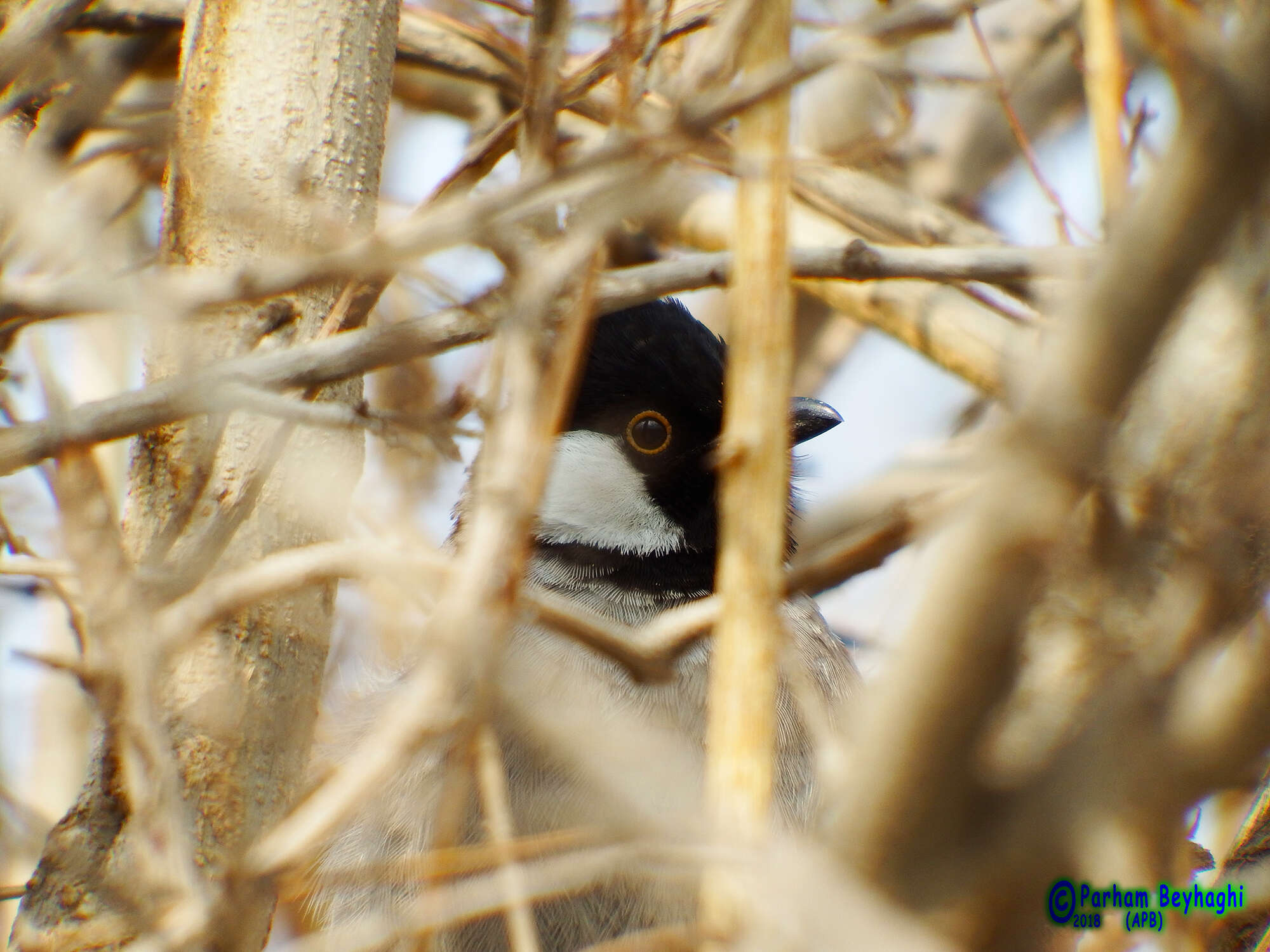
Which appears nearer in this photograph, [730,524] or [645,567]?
[730,524]

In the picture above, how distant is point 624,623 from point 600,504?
58 centimetres

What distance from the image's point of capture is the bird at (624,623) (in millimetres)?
2820

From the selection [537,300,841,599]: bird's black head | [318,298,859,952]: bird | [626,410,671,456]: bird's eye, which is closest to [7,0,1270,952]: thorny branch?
[318,298,859,952]: bird

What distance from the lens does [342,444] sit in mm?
2453

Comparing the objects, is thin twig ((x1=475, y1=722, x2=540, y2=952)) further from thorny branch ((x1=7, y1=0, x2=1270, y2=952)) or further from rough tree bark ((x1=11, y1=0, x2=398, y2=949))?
rough tree bark ((x1=11, y1=0, x2=398, y2=949))

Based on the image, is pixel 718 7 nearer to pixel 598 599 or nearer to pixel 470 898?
pixel 598 599

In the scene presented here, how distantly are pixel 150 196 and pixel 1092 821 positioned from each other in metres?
4.87

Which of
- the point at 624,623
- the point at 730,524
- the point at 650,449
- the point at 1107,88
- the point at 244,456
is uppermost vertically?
the point at 1107,88

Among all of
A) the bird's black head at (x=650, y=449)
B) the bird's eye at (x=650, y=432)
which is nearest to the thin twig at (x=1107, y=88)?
the bird's black head at (x=650, y=449)

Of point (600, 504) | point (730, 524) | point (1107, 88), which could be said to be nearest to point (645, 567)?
point (600, 504)

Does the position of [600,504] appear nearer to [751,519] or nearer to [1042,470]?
[751,519]

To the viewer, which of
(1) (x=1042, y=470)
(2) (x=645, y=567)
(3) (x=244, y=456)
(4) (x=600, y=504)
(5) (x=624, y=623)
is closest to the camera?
(1) (x=1042, y=470)

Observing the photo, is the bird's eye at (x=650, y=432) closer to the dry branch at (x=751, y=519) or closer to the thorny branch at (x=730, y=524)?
the thorny branch at (x=730, y=524)

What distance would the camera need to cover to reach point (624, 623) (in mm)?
3377
